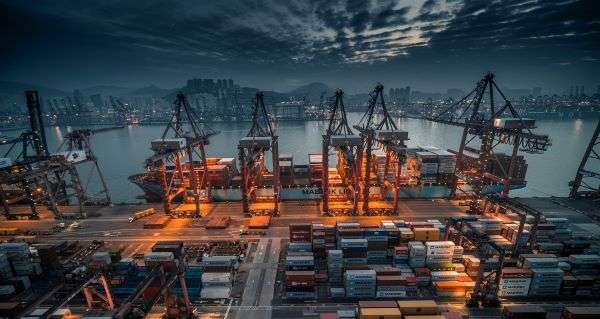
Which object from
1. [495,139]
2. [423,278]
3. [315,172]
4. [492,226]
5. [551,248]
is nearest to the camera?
[423,278]

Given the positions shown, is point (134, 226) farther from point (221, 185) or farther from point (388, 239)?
point (388, 239)

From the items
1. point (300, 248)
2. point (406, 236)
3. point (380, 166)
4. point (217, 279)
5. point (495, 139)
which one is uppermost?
point (495, 139)

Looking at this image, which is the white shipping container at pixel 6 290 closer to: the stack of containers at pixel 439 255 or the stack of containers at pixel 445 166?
the stack of containers at pixel 439 255

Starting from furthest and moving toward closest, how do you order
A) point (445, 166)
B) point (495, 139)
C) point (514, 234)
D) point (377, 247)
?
point (445, 166), point (495, 139), point (514, 234), point (377, 247)

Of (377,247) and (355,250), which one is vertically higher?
(355,250)

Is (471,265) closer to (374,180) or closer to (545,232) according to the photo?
(545,232)

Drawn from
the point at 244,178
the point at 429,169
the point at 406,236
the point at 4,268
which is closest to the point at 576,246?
the point at 406,236
